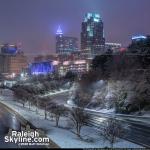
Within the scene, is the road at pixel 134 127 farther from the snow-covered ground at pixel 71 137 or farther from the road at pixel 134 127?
the snow-covered ground at pixel 71 137

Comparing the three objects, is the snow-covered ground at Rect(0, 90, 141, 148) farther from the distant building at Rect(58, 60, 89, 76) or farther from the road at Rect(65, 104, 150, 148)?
the distant building at Rect(58, 60, 89, 76)

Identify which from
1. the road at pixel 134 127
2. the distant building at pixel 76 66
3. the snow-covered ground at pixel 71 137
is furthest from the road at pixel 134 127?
the distant building at pixel 76 66

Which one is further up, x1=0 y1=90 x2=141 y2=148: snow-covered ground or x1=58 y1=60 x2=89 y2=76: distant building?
x1=58 y1=60 x2=89 y2=76: distant building

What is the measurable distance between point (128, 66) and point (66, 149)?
3865 cm

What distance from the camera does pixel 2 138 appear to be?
33438mm

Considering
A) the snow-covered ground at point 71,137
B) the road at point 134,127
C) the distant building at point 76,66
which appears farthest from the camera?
the distant building at point 76,66

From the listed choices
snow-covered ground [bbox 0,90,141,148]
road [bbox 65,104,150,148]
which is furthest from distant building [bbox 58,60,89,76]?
snow-covered ground [bbox 0,90,141,148]

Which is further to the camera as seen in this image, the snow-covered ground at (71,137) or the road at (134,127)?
the road at (134,127)

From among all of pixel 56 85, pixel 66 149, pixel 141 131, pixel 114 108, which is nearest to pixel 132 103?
pixel 114 108

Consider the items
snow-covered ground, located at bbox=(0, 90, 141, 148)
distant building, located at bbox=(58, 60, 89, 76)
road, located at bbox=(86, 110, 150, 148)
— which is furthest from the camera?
distant building, located at bbox=(58, 60, 89, 76)

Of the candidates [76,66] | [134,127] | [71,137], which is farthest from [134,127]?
[76,66]

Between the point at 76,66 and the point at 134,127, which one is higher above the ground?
the point at 76,66

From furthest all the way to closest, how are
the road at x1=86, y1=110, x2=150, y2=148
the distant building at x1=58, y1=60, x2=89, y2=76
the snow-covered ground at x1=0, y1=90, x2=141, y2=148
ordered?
the distant building at x1=58, y1=60, x2=89, y2=76, the road at x1=86, y1=110, x2=150, y2=148, the snow-covered ground at x1=0, y1=90, x2=141, y2=148

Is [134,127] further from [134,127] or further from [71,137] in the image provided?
[71,137]
